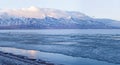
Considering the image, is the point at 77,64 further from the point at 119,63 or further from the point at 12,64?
the point at 12,64

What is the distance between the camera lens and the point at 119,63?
27016 millimetres

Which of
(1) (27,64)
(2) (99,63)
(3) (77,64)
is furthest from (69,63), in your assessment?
(1) (27,64)

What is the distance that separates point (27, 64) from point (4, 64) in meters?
2.00

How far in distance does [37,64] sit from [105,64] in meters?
6.51

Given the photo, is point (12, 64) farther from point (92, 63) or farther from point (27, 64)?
point (92, 63)

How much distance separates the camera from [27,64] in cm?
2486

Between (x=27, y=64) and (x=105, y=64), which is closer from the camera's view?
(x=27, y=64)

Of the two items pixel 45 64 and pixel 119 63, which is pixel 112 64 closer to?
pixel 119 63

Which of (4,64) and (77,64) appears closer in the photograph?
(4,64)

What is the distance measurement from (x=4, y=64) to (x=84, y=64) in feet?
24.6

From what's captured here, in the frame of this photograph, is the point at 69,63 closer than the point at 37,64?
No

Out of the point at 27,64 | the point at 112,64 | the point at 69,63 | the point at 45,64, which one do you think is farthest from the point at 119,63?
the point at 27,64

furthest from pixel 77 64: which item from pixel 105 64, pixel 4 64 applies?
pixel 4 64

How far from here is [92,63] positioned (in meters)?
27.1
